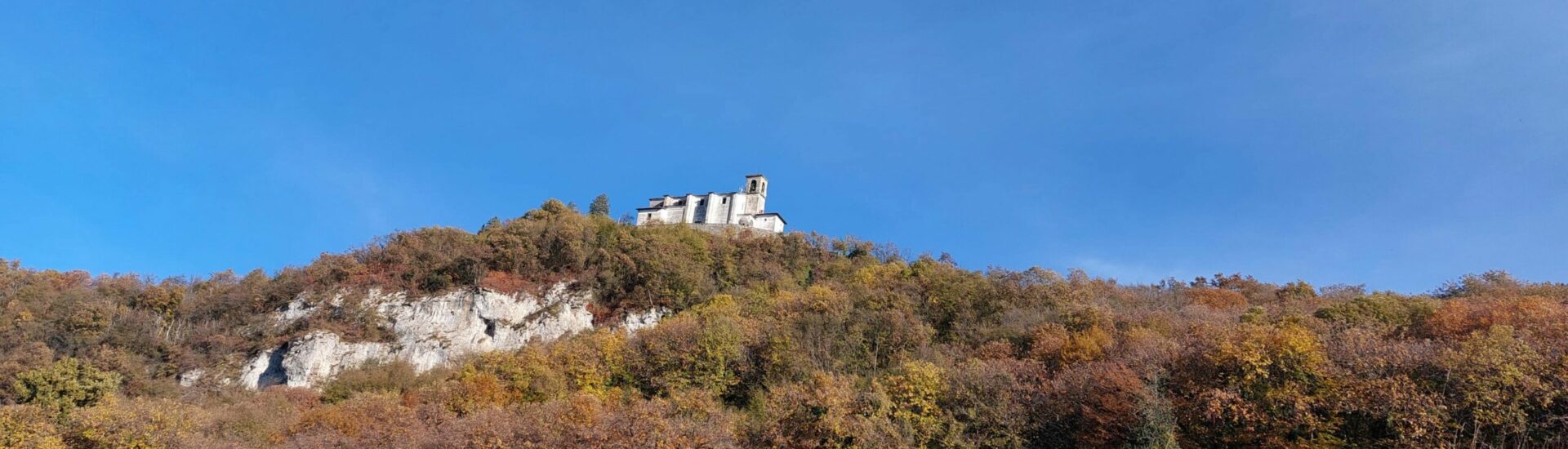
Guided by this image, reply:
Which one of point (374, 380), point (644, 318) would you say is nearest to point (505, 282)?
point (644, 318)

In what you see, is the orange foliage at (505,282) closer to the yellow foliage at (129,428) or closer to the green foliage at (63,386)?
the green foliage at (63,386)

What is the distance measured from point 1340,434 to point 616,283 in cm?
4644

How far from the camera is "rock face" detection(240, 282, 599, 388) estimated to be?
48947 millimetres

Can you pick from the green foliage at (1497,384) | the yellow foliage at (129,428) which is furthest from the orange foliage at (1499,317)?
the yellow foliage at (129,428)

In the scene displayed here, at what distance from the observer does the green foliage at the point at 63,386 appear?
37.9 m

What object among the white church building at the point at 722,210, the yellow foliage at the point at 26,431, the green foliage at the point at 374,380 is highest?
the white church building at the point at 722,210

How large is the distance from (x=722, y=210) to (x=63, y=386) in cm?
5268

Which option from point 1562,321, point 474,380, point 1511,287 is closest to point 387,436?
point 474,380

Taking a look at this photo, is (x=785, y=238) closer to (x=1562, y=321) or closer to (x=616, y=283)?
(x=616, y=283)

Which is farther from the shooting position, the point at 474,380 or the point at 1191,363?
the point at 474,380

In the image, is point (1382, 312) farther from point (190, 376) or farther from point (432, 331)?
point (190, 376)

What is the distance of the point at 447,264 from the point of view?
57062 millimetres

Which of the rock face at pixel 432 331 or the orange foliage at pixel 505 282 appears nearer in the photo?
the rock face at pixel 432 331

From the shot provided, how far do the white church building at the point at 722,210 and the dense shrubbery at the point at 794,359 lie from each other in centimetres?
1171
